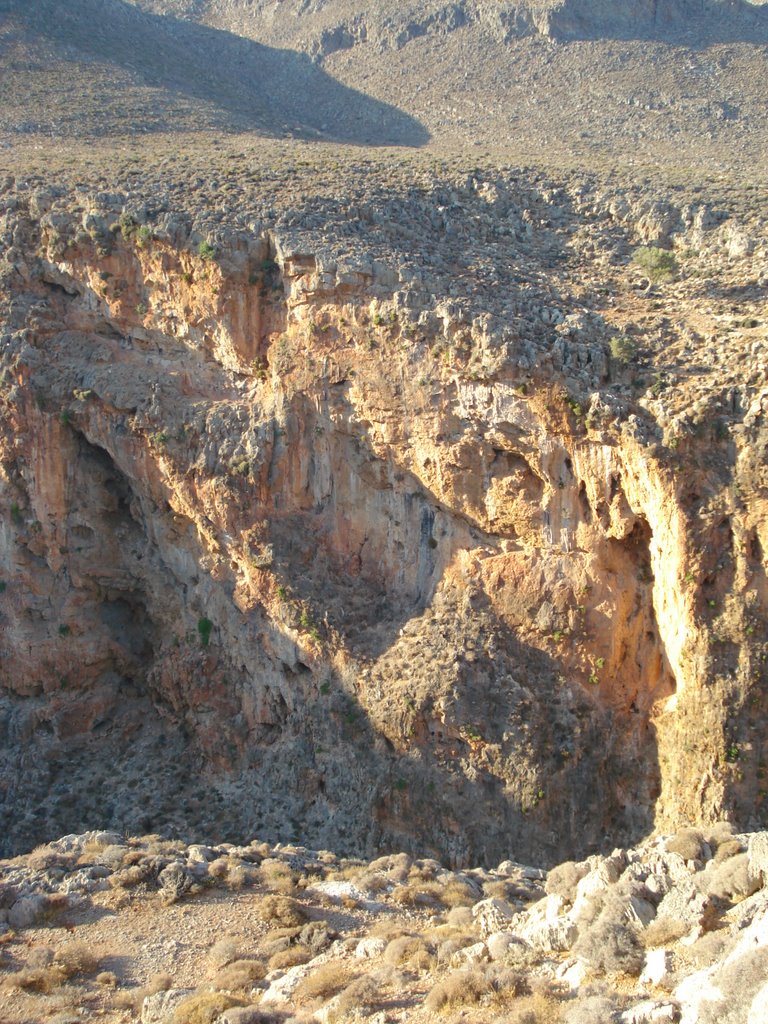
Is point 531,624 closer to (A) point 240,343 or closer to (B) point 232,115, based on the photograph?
(A) point 240,343

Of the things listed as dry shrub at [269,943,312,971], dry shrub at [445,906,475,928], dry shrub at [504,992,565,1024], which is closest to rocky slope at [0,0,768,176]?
dry shrub at [445,906,475,928]

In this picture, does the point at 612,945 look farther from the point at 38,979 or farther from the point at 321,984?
the point at 38,979

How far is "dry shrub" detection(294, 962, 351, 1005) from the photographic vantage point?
1344 cm

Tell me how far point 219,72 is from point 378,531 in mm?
30293

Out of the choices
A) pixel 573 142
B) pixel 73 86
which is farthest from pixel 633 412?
pixel 73 86

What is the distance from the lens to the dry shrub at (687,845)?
14.4m

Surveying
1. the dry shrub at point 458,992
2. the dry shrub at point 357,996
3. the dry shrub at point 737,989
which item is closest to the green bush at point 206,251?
the dry shrub at point 357,996

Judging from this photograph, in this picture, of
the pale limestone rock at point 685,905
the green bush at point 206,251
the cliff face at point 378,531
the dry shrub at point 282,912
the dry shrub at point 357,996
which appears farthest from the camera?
the green bush at point 206,251

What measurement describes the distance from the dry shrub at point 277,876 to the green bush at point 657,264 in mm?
16125

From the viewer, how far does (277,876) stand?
17609 mm

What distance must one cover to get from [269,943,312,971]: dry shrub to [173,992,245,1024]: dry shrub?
125 cm

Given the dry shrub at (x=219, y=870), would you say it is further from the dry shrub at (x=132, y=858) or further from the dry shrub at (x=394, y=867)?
the dry shrub at (x=394, y=867)

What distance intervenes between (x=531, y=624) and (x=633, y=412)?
508 cm

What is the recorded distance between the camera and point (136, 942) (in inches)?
626
